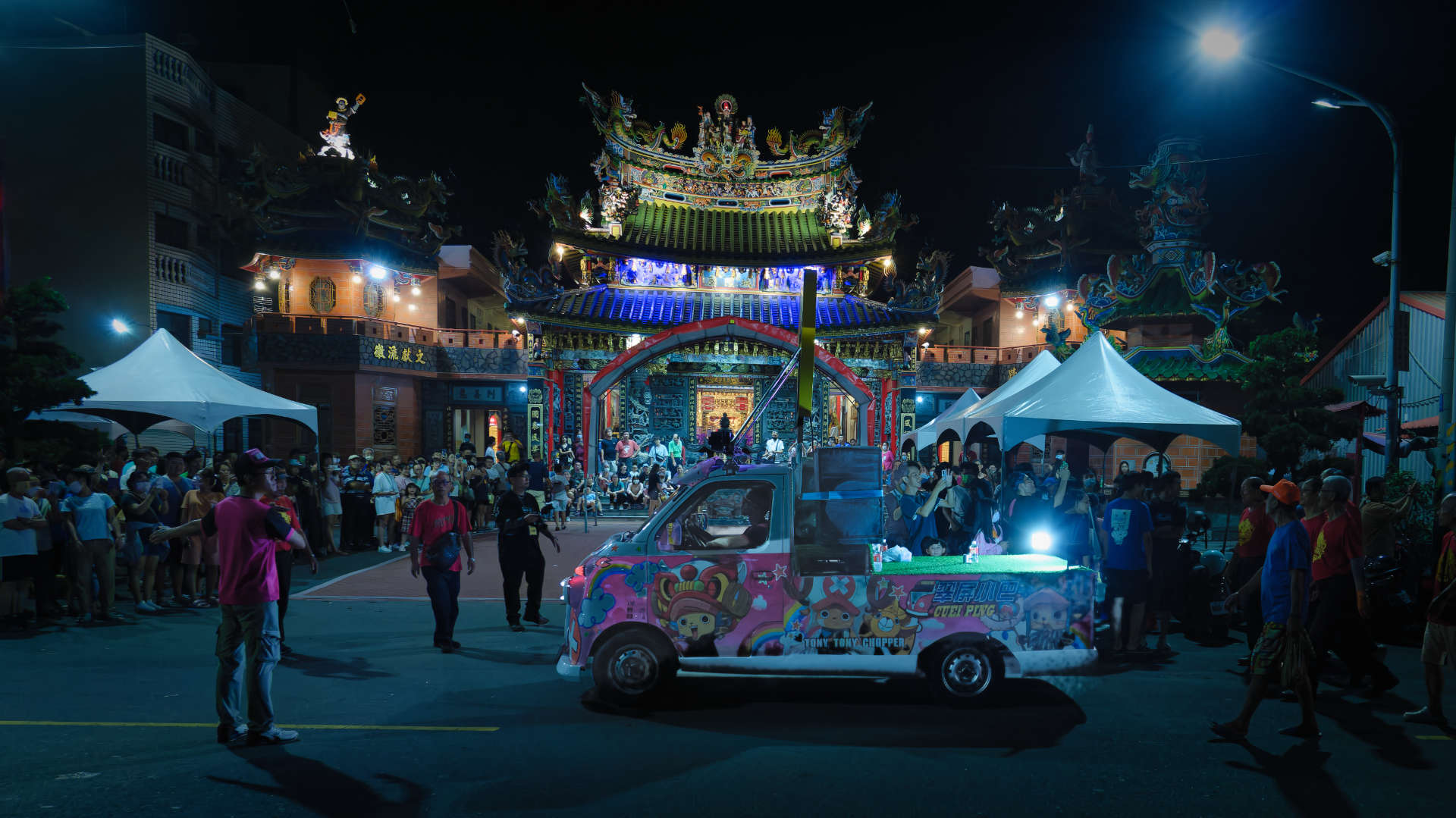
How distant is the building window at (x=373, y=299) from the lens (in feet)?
101

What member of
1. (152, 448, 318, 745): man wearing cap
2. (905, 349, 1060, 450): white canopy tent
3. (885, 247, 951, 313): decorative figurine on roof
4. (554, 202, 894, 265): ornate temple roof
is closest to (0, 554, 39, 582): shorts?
(152, 448, 318, 745): man wearing cap

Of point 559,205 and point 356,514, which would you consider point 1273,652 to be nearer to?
point 356,514

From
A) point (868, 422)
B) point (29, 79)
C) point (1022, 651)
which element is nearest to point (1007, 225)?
point (868, 422)

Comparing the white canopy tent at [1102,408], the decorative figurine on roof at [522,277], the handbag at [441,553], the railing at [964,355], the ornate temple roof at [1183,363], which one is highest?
the decorative figurine on roof at [522,277]

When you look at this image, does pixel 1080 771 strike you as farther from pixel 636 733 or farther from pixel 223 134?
pixel 223 134

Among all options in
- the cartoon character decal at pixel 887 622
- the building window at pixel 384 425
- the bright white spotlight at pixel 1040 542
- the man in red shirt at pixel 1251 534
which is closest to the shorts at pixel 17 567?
the cartoon character decal at pixel 887 622

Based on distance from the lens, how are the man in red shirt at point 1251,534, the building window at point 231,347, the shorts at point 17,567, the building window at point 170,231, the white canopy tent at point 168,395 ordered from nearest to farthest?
the man in red shirt at point 1251,534 → the shorts at point 17,567 → the white canopy tent at point 168,395 → the building window at point 170,231 → the building window at point 231,347

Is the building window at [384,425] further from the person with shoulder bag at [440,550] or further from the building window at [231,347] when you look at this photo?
the person with shoulder bag at [440,550]

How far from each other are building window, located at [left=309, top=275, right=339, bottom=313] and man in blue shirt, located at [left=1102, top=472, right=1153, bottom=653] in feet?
99.2

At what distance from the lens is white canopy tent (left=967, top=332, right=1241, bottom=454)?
995 centimetres

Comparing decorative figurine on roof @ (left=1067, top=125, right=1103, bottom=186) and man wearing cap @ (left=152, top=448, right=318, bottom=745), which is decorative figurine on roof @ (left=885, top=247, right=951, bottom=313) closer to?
decorative figurine on roof @ (left=1067, top=125, right=1103, bottom=186)

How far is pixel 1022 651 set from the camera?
615cm

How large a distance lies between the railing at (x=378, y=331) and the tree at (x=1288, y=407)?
25885 millimetres

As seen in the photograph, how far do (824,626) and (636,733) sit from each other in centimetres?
165
